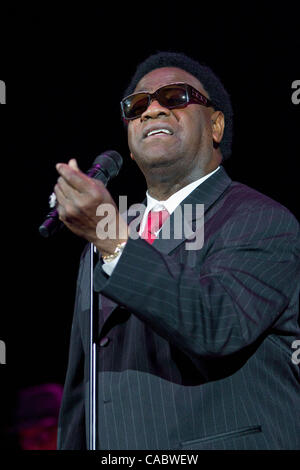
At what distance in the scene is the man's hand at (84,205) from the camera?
136 centimetres

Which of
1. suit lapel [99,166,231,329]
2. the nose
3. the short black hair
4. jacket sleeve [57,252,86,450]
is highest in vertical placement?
the short black hair

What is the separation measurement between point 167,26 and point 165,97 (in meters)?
1.68

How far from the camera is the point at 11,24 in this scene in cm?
373

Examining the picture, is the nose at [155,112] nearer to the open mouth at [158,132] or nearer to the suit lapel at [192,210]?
the open mouth at [158,132]

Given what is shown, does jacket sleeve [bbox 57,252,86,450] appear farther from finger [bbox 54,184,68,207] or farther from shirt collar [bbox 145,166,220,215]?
finger [bbox 54,184,68,207]

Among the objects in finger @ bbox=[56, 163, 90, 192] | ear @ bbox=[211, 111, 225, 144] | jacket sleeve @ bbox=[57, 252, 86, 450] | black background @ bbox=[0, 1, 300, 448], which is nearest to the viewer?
finger @ bbox=[56, 163, 90, 192]

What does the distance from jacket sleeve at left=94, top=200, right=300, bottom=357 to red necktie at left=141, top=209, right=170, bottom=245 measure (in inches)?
17.7

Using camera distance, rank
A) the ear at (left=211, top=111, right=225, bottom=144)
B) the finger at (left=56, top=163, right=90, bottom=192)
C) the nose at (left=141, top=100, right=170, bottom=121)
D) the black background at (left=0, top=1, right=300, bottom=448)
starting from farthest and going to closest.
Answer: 1. the black background at (left=0, top=1, right=300, bottom=448)
2. the ear at (left=211, top=111, right=225, bottom=144)
3. the nose at (left=141, top=100, right=170, bottom=121)
4. the finger at (left=56, top=163, right=90, bottom=192)

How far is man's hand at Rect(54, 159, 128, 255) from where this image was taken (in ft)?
4.45

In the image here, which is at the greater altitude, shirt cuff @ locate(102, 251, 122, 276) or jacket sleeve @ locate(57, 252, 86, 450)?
shirt cuff @ locate(102, 251, 122, 276)

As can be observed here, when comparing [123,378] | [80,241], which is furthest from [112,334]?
[80,241]

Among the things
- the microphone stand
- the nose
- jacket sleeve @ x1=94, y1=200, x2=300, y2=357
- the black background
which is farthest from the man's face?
the black background

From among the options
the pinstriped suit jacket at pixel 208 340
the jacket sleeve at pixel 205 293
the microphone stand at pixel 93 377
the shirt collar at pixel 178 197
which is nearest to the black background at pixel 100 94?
the shirt collar at pixel 178 197

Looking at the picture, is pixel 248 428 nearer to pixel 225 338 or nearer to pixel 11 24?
pixel 225 338
